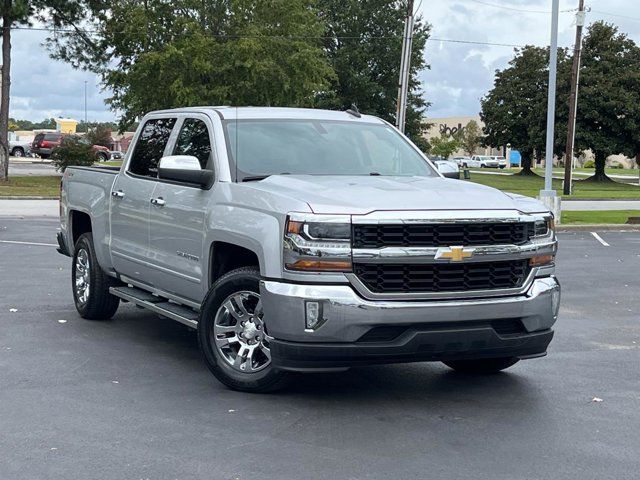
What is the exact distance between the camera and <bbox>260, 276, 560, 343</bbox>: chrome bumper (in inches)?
239

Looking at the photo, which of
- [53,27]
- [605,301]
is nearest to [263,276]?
[605,301]

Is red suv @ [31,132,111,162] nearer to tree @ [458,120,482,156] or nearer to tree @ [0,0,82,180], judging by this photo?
tree @ [0,0,82,180]

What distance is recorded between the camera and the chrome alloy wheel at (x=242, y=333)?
6.69 m

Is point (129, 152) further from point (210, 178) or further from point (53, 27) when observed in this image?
point (53, 27)

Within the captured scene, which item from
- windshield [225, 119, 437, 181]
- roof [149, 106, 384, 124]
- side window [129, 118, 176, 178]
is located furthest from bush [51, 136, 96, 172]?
windshield [225, 119, 437, 181]

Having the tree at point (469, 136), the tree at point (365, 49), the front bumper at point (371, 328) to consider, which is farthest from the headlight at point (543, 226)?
the tree at point (469, 136)

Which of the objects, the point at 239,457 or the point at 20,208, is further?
the point at 20,208

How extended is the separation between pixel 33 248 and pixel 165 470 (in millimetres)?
11685

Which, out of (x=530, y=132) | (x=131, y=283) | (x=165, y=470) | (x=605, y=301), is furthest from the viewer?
(x=530, y=132)

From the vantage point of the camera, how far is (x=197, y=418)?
20.1 feet

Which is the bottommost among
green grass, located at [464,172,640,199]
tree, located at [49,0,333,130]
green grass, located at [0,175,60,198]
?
green grass, located at [464,172,640,199]

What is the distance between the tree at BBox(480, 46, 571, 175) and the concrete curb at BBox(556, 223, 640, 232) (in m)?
40.2

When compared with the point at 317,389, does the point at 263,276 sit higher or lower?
higher

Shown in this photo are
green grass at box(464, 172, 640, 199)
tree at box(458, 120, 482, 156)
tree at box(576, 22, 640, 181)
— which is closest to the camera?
green grass at box(464, 172, 640, 199)
